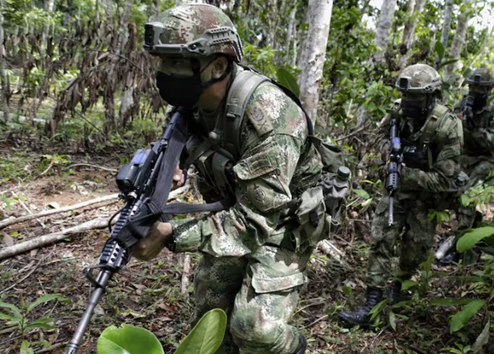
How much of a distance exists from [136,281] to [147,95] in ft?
10.4

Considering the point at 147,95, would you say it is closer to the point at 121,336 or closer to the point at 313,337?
the point at 313,337

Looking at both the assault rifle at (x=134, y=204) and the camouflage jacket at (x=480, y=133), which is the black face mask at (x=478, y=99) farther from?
the assault rifle at (x=134, y=204)

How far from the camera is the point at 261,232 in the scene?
215 cm

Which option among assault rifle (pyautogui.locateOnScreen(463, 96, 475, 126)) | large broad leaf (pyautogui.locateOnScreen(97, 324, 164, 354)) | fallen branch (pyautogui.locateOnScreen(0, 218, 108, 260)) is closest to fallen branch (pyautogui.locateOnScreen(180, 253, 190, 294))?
fallen branch (pyautogui.locateOnScreen(0, 218, 108, 260))

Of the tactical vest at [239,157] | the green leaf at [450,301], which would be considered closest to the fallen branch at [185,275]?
the tactical vest at [239,157]

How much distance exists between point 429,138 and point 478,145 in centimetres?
253

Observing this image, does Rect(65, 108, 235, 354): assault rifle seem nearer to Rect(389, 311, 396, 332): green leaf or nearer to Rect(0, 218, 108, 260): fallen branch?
Rect(389, 311, 396, 332): green leaf

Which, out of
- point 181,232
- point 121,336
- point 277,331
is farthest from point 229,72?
point 121,336

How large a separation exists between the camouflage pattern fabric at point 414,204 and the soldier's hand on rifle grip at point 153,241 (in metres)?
2.45

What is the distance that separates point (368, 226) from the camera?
→ 5.29 m

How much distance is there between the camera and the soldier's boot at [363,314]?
11.7 ft

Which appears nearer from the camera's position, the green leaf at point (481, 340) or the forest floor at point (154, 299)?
the green leaf at point (481, 340)

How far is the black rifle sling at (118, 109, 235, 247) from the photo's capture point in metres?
1.84

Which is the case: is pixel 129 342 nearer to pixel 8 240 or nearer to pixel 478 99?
pixel 8 240
